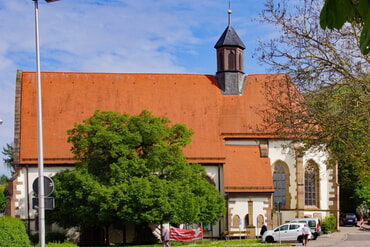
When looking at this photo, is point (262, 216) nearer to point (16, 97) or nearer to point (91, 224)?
point (91, 224)

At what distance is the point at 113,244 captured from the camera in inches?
1251

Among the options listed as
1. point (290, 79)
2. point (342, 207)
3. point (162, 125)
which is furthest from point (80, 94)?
point (342, 207)

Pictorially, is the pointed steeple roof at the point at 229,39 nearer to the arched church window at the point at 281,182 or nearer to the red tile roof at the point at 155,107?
the red tile roof at the point at 155,107

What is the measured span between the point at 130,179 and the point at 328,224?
543 inches

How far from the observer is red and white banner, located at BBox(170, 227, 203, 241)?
29438 mm

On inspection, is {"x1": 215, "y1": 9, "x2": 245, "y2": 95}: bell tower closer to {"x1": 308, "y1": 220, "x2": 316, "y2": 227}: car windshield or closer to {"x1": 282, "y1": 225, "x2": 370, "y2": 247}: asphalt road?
{"x1": 308, "y1": 220, "x2": 316, "y2": 227}: car windshield

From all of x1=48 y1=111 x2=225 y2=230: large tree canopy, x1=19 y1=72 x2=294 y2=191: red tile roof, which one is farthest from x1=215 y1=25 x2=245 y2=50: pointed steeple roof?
x1=48 y1=111 x2=225 y2=230: large tree canopy

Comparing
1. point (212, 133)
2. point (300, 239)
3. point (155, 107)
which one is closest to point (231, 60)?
point (212, 133)

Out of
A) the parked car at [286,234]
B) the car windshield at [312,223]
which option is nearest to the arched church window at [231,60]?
the car windshield at [312,223]

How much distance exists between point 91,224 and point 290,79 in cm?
1868

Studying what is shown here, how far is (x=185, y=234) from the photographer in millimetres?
29781

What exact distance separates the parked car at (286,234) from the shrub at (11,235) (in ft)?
52.6

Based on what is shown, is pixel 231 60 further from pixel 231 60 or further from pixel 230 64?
pixel 230 64

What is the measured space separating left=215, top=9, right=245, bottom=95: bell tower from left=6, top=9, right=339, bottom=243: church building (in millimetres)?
63
